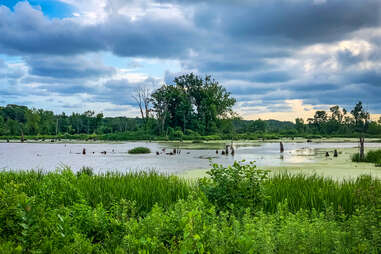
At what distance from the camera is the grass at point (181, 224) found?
380cm

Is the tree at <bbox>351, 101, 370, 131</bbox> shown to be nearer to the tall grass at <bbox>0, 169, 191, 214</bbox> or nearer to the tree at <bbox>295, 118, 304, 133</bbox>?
the tree at <bbox>295, 118, 304, 133</bbox>

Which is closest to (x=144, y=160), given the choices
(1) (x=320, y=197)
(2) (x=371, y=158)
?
(2) (x=371, y=158)

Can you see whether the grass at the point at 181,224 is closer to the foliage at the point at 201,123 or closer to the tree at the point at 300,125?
the foliage at the point at 201,123

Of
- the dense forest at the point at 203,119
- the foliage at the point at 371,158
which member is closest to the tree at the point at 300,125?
the dense forest at the point at 203,119

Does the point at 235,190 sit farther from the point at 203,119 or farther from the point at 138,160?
the point at 203,119

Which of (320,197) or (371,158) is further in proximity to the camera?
(371,158)

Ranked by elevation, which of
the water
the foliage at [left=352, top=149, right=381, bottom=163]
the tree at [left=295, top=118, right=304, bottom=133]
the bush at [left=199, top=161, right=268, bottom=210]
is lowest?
the water

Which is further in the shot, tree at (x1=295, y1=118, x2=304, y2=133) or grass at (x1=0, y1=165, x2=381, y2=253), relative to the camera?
tree at (x1=295, y1=118, x2=304, y2=133)

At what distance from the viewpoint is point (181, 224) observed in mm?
3992

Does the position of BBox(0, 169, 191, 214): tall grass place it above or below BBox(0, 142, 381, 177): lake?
above

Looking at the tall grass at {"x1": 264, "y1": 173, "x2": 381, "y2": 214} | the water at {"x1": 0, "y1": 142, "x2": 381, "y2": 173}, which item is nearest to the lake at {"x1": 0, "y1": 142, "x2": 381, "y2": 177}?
the water at {"x1": 0, "y1": 142, "x2": 381, "y2": 173}

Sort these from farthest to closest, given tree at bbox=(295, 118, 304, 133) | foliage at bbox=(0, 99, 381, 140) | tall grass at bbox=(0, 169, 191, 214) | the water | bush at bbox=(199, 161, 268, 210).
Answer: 1. tree at bbox=(295, 118, 304, 133)
2. foliage at bbox=(0, 99, 381, 140)
3. the water
4. tall grass at bbox=(0, 169, 191, 214)
5. bush at bbox=(199, 161, 268, 210)

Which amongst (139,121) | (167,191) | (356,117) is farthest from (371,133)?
(167,191)

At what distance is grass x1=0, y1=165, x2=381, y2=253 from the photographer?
380 centimetres
